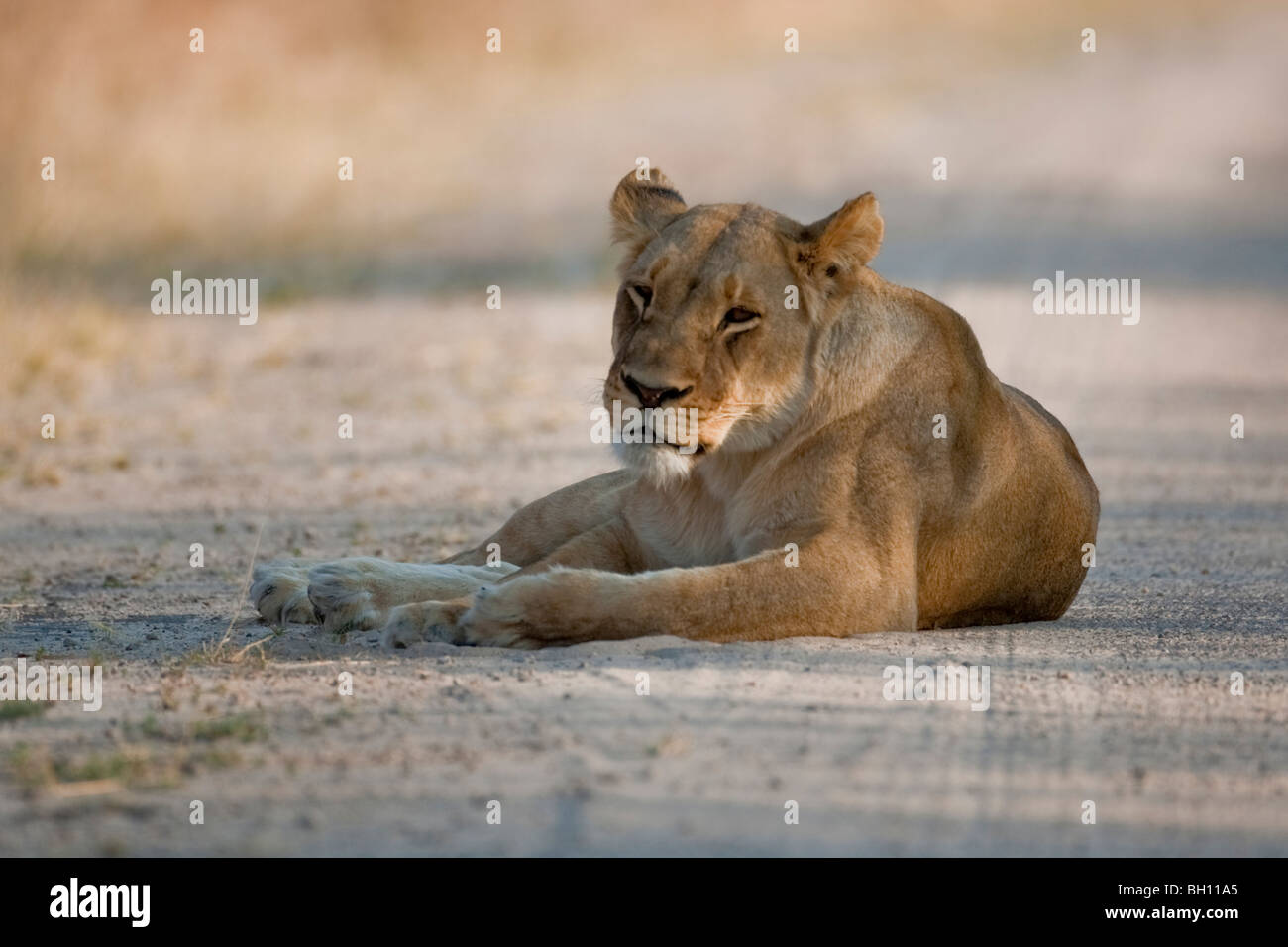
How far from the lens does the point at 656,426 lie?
5.42 m

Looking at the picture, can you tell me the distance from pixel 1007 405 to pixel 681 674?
1.79 meters

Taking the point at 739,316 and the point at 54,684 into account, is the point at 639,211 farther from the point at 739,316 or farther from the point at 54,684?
the point at 54,684

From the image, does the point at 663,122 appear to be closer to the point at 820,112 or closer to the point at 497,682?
the point at 820,112

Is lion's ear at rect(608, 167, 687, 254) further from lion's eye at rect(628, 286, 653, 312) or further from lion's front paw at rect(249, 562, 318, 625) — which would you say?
lion's front paw at rect(249, 562, 318, 625)

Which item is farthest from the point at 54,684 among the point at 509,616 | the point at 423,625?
the point at 509,616

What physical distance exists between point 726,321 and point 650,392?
1.22 feet

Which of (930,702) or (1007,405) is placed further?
(1007,405)

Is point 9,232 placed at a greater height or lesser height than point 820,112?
lesser

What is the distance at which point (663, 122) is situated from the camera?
25906 mm

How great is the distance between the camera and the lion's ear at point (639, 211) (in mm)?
6051

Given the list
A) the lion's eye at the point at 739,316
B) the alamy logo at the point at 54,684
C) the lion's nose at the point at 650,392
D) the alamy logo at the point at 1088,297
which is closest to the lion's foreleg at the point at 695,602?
→ the lion's nose at the point at 650,392

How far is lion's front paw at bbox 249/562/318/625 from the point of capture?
19.9 feet

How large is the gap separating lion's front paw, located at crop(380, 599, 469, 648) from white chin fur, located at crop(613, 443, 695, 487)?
0.65 meters

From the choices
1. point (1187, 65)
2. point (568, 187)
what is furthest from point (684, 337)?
point (1187, 65)
